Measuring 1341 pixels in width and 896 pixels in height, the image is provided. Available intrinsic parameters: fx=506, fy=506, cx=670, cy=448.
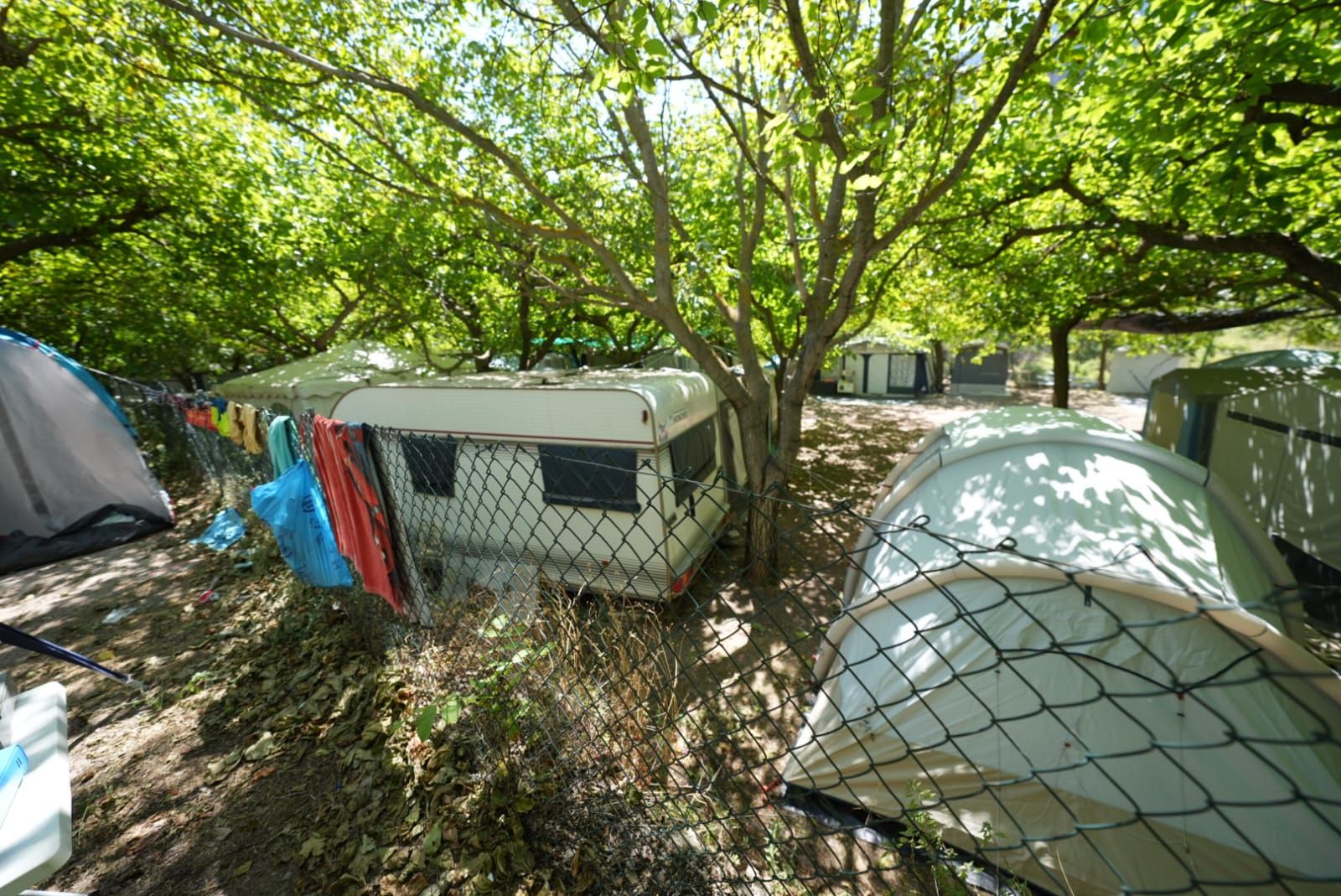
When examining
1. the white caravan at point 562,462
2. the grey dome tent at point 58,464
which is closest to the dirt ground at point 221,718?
the grey dome tent at point 58,464

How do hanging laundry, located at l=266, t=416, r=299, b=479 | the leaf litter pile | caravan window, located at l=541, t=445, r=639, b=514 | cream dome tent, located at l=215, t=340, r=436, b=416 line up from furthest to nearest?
cream dome tent, located at l=215, t=340, r=436, b=416 → caravan window, located at l=541, t=445, r=639, b=514 → hanging laundry, located at l=266, t=416, r=299, b=479 → the leaf litter pile

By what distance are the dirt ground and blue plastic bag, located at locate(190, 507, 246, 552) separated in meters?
0.17

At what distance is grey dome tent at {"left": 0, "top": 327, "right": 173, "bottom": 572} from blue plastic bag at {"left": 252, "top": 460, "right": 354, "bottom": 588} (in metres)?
3.52

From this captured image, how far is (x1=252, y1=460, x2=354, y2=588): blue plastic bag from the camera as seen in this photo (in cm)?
375

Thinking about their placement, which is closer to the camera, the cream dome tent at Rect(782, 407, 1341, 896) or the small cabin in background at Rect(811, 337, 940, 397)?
the cream dome tent at Rect(782, 407, 1341, 896)

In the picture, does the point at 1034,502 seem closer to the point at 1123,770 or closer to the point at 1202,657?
the point at 1202,657

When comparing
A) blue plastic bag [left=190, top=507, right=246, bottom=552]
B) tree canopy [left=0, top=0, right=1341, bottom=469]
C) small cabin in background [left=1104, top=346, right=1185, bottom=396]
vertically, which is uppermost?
tree canopy [left=0, top=0, right=1341, bottom=469]

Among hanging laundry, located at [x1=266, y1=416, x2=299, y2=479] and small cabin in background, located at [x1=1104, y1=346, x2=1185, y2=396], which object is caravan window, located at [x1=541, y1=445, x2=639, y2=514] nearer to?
hanging laundry, located at [x1=266, y1=416, x2=299, y2=479]

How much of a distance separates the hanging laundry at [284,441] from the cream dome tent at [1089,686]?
4.45 meters

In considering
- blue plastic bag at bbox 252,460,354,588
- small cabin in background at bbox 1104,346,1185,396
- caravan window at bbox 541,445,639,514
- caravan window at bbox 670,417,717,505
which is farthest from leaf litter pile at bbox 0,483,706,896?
small cabin in background at bbox 1104,346,1185,396

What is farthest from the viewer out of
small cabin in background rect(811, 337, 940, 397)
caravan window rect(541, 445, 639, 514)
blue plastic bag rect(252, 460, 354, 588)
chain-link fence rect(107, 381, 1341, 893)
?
small cabin in background rect(811, 337, 940, 397)

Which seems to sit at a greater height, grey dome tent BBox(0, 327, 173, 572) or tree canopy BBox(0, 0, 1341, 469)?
tree canopy BBox(0, 0, 1341, 469)

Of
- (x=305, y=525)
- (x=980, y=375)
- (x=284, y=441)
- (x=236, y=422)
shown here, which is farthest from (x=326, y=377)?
(x=980, y=375)

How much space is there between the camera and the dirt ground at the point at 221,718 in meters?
2.44
